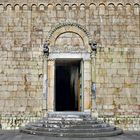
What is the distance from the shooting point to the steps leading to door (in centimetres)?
996

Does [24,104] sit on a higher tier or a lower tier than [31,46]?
lower

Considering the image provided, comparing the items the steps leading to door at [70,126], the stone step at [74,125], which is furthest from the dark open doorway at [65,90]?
the stone step at [74,125]

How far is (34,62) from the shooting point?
1205 cm

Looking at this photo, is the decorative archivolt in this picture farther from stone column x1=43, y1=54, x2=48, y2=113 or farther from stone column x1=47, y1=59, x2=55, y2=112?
stone column x1=47, y1=59, x2=55, y2=112

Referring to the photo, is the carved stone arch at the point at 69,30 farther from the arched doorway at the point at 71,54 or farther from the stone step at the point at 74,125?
the stone step at the point at 74,125

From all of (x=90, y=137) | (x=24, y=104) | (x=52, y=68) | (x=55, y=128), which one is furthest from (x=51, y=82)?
(x=90, y=137)

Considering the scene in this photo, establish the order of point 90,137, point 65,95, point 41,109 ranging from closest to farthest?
point 90,137, point 41,109, point 65,95

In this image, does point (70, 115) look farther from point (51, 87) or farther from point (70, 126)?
point (51, 87)

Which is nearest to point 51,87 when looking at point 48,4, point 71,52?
point 71,52

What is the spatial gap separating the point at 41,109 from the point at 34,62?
1754 millimetres

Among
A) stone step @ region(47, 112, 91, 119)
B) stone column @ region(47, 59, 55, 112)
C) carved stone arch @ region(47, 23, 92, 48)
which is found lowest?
stone step @ region(47, 112, 91, 119)

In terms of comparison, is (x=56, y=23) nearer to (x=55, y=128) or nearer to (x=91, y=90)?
(x=91, y=90)

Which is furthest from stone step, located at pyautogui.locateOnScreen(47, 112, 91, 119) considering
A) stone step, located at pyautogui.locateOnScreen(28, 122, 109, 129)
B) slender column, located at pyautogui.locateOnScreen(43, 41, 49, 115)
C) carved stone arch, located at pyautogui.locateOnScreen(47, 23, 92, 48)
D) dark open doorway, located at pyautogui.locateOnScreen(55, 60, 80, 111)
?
dark open doorway, located at pyautogui.locateOnScreen(55, 60, 80, 111)

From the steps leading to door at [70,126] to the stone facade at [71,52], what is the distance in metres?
0.69
